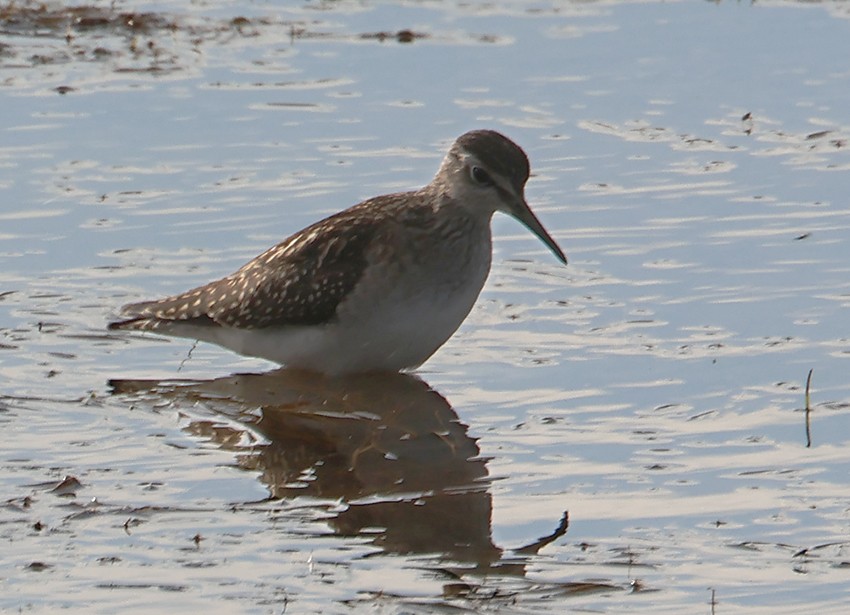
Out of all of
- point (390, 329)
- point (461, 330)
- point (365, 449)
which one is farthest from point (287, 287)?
point (365, 449)

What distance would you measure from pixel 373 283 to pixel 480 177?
0.83 m

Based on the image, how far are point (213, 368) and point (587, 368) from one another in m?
1.95

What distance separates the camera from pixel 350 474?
808 centimetres

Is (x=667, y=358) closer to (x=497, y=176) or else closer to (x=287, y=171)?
(x=497, y=176)

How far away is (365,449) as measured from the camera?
8.47 m

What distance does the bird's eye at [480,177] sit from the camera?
970 centimetres

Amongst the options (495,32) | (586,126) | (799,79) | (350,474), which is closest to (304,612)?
(350,474)

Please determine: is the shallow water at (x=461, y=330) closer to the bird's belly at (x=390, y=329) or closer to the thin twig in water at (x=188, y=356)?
the thin twig in water at (x=188, y=356)

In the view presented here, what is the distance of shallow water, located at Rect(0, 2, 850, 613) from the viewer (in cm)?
684

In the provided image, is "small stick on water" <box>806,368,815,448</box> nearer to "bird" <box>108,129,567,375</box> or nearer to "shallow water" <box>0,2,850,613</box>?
"shallow water" <box>0,2,850,613</box>

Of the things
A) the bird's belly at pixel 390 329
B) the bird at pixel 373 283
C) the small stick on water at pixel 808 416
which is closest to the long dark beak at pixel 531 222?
the bird at pixel 373 283

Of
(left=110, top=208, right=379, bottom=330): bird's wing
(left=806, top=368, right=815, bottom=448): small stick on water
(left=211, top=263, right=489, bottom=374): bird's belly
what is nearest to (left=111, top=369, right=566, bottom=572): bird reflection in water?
(left=211, top=263, right=489, bottom=374): bird's belly

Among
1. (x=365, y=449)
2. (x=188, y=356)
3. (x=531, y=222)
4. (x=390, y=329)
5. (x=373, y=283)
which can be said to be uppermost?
(x=531, y=222)

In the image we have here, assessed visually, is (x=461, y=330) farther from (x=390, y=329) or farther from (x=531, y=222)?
(x=390, y=329)
